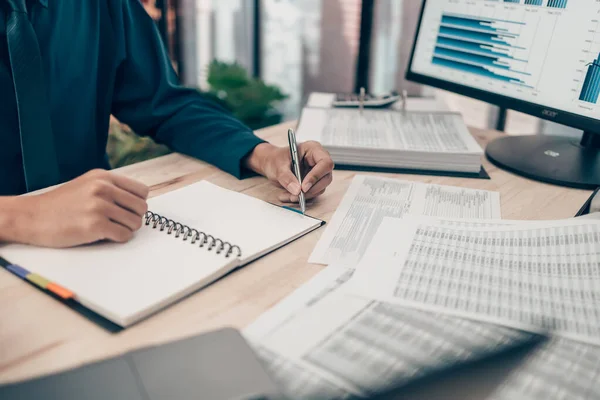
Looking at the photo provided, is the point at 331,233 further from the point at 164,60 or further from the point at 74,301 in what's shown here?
the point at 164,60

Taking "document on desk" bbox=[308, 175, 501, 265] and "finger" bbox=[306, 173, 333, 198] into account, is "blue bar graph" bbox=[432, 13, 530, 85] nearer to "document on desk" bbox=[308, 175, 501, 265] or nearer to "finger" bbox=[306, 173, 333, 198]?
"document on desk" bbox=[308, 175, 501, 265]

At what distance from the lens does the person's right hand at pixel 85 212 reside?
2.09 feet

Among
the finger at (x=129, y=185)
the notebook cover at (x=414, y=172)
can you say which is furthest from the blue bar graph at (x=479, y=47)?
the finger at (x=129, y=185)

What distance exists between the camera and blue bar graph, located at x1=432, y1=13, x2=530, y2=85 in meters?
1.10

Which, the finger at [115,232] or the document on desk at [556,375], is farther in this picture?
the finger at [115,232]

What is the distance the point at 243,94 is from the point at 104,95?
110 centimetres

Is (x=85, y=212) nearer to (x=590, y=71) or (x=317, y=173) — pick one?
(x=317, y=173)

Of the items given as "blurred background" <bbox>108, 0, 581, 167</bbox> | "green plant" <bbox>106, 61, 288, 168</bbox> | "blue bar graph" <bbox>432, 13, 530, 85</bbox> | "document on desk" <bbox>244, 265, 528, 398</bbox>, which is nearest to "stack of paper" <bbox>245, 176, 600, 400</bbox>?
"document on desk" <bbox>244, 265, 528, 398</bbox>

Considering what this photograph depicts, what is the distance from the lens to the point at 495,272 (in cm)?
65

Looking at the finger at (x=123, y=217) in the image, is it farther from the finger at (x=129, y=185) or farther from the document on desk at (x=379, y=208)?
the document on desk at (x=379, y=208)

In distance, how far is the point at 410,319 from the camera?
0.55 m

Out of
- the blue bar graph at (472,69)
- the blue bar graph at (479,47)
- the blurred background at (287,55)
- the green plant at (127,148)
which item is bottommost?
the green plant at (127,148)

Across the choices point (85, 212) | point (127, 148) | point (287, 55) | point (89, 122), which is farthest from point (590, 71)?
point (287, 55)

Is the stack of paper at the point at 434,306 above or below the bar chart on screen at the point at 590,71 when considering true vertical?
below
